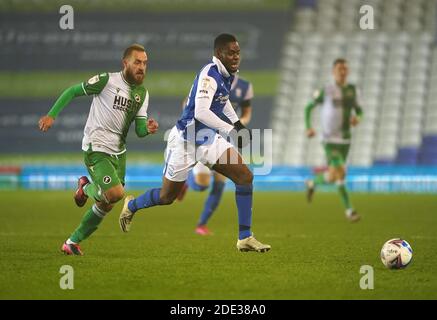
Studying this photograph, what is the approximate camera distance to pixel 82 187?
801cm

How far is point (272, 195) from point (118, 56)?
24.5ft

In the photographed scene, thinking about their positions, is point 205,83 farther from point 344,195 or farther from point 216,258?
point 344,195

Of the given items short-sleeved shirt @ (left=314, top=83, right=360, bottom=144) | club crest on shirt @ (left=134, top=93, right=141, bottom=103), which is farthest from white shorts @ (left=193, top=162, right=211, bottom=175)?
short-sleeved shirt @ (left=314, top=83, right=360, bottom=144)

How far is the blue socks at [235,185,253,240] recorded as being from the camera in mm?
7863

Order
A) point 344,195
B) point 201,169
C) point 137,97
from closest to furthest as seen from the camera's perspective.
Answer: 1. point 137,97
2. point 201,169
3. point 344,195

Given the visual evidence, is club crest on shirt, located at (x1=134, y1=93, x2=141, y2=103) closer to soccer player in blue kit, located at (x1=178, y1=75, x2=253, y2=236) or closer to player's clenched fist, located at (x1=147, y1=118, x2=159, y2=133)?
player's clenched fist, located at (x1=147, y1=118, x2=159, y2=133)

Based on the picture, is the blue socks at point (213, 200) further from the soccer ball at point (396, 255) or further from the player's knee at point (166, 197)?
the soccer ball at point (396, 255)

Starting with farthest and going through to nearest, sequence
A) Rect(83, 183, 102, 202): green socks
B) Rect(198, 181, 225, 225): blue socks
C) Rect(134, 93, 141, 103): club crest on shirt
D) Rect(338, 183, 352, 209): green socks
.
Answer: Rect(338, 183, 352, 209): green socks → Rect(198, 181, 225, 225): blue socks → Rect(134, 93, 141, 103): club crest on shirt → Rect(83, 183, 102, 202): green socks

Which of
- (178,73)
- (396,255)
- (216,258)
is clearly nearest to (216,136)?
(216,258)

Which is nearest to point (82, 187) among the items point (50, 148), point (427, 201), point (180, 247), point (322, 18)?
point (180, 247)

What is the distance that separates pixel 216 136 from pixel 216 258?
111 centimetres

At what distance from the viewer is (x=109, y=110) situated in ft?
26.1

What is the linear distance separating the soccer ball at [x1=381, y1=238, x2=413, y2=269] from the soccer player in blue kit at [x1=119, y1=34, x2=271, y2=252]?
1.09 m

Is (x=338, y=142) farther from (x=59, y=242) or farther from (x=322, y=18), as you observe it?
(x=322, y=18)
